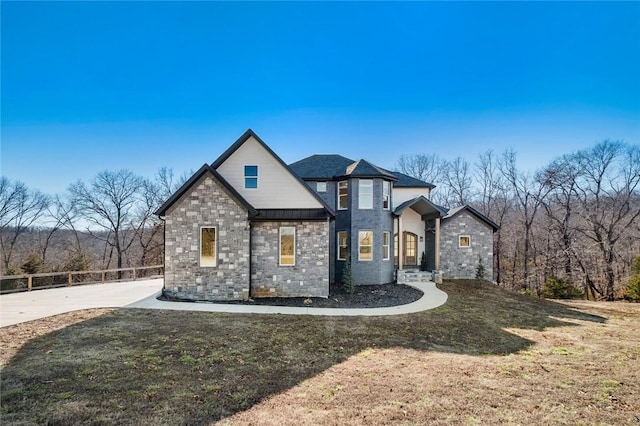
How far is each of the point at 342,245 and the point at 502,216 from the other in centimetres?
2023

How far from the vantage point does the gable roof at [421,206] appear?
1795cm

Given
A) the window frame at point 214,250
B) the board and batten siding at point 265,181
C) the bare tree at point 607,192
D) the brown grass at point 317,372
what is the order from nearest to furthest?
the brown grass at point 317,372 < the window frame at point 214,250 < the board and batten siding at point 265,181 < the bare tree at point 607,192

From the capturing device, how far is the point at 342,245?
17.4 metres

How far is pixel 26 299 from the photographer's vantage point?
43.1ft

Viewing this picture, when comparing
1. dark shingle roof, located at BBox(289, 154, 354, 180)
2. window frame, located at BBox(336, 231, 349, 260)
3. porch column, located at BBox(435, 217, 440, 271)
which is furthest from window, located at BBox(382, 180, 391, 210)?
porch column, located at BBox(435, 217, 440, 271)

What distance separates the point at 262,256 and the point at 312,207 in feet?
10.5

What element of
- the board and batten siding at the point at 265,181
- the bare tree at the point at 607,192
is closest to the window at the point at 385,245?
the board and batten siding at the point at 265,181

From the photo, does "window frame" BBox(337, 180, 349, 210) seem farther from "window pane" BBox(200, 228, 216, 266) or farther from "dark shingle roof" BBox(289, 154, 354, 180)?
→ "window pane" BBox(200, 228, 216, 266)

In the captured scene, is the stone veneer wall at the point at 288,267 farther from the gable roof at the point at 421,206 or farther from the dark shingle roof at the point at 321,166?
the gable roof at the point at 421,206

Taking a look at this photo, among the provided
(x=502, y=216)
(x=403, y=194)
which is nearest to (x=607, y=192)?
(x=502, y=216)

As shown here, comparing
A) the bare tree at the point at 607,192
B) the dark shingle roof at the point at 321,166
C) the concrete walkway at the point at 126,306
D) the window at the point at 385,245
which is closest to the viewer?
the concrete walkway at the point at 126,306

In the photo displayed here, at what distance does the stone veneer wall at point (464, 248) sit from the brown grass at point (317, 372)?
29.3 ft

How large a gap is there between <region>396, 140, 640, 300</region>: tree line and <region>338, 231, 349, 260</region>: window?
14.4 metres

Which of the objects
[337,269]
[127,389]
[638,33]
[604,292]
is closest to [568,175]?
[604,292]
